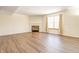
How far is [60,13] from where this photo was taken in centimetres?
790

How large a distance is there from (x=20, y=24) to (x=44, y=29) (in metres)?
2.37

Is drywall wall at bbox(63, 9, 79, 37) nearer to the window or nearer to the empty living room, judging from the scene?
the empty living room

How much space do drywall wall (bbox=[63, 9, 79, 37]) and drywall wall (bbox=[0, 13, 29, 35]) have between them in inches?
146

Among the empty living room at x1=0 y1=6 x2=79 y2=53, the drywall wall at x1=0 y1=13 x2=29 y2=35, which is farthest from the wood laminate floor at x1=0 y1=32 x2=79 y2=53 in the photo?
the drywall wall at x1=0 y1=13 x2=29 y2=35

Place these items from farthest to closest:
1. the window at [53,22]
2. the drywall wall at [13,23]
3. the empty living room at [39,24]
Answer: the window at [53,22] → the drywall wall at [13,23] → the empty living room at [39,24]

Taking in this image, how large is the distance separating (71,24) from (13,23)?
175 inches

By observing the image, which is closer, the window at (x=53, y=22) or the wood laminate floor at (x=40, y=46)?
the wood laminate floor at (x=40, y=46)

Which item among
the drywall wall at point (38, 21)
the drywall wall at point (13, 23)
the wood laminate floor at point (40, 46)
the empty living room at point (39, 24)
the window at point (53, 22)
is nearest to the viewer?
the wood laminate floor at point (40, 46)

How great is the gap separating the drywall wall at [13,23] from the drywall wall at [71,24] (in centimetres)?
370

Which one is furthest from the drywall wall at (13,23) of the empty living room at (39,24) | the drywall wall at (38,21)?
the drywall wall at (38,21)

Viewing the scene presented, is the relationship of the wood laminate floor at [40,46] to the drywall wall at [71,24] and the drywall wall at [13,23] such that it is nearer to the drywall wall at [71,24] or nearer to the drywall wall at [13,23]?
the drywall wall at [71,24]

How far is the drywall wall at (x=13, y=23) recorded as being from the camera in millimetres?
7727

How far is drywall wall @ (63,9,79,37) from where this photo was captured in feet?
20.1
